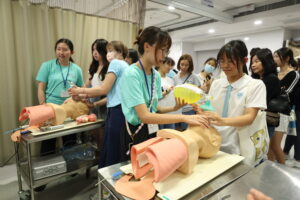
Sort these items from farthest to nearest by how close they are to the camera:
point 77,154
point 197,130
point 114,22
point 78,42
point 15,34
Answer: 1. point 114,22
2. point 78,42
3. point 15,34
4. point 77,154
5. point 197,130

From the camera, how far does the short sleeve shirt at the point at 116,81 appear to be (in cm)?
148

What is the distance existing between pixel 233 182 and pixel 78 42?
238cm

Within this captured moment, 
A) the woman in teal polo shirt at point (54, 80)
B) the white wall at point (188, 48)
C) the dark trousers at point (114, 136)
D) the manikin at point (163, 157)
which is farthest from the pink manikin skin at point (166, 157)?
the white wall at point (188, 48)

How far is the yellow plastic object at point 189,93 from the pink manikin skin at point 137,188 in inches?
16.7

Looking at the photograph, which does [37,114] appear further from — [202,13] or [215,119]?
[202,13]

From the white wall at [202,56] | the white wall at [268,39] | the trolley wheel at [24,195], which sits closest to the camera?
the trolley wheel at [24,195]

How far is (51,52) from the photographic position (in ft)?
7.51

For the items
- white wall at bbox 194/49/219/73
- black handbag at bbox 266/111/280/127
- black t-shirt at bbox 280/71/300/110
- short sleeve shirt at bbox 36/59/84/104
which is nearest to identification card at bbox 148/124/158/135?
black handbag at bbox 266/111/280/127

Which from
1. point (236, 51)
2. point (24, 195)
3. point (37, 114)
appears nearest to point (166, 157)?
point (236, 51)

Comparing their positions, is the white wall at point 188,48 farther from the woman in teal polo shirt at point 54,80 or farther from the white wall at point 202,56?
the woman in teal polo shirt at point 54,80

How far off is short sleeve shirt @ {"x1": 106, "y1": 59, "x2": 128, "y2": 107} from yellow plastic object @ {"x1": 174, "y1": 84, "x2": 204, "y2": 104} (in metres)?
0.64

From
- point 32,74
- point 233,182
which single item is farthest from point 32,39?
point 233,182

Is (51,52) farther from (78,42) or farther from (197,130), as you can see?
(197,130)

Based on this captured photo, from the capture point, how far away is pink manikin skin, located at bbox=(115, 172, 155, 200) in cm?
67
